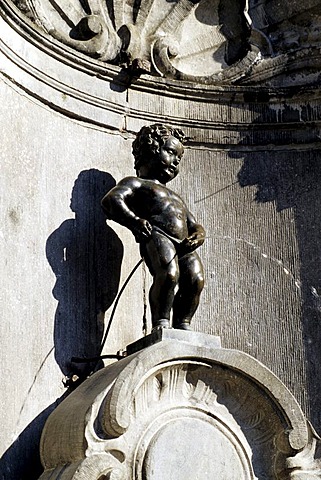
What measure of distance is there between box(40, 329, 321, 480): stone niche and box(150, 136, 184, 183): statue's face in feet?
2.82

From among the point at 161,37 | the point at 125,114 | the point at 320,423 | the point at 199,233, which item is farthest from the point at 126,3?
the point at 320,423

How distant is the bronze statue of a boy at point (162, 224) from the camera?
17.2ft

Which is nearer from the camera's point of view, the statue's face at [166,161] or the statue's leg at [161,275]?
the statue's leg at [161,275]

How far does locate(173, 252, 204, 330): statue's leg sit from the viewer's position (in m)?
5.27

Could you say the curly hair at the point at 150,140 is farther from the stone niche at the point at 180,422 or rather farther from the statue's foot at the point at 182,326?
the stone niche at the point at 180,422

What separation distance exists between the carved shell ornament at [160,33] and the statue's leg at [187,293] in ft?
4.05

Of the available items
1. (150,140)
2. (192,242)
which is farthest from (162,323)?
(150,140)

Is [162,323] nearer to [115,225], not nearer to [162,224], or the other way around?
[162,224]

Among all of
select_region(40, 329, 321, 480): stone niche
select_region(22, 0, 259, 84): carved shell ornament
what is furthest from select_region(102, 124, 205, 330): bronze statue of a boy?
select_region(22, 0, 259, 84): carved shell ornament

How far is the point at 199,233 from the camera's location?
5.42m

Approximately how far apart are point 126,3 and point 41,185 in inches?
47.6

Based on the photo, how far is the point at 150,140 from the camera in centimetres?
562

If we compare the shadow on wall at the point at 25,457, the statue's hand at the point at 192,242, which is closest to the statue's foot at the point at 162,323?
the statue's hand at the point at 192,242

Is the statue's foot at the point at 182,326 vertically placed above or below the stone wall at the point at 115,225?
below
